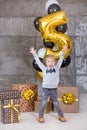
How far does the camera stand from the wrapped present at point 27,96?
4348 mm

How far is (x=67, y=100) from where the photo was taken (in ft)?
14.1

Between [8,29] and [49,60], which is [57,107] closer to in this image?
[49,60]

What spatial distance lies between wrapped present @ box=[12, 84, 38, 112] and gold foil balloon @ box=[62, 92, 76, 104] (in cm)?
39

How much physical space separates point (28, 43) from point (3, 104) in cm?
196

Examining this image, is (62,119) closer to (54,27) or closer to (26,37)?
(54,27)

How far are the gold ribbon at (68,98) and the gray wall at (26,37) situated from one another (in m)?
1.38

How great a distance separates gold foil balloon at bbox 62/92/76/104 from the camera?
4298 millimetres

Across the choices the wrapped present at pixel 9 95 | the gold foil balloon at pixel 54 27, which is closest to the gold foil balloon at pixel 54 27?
the gold foil balloon at pixel 54 27

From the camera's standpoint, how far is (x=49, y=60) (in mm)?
3877

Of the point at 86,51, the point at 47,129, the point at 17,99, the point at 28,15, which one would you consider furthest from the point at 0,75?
the point at 47,129

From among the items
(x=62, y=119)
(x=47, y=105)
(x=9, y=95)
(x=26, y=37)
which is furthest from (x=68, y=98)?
(x=26, y=37)

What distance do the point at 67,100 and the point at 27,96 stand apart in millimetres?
501

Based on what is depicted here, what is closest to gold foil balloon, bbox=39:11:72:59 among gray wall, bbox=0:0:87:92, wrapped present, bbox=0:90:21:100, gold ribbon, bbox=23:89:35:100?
gold ribbon, bbox=23:89:35:100

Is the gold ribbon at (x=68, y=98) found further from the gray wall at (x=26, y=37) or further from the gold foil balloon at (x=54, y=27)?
the gray wall at (x=26, y=37)
